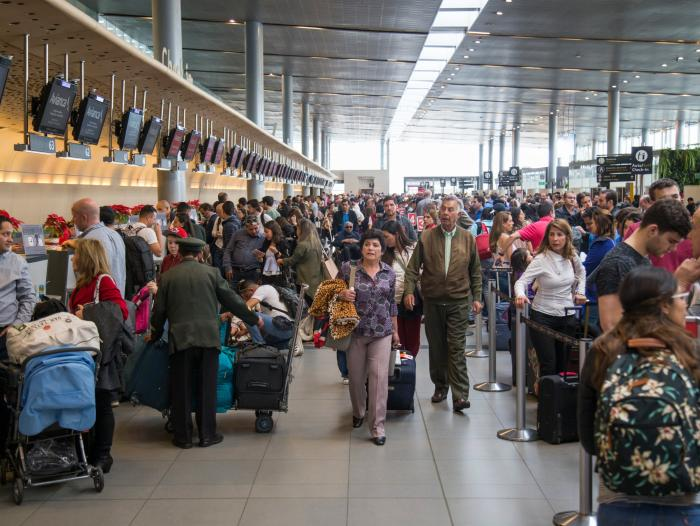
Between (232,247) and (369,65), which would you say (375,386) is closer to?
(232,247)

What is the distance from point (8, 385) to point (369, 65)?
2555 cm

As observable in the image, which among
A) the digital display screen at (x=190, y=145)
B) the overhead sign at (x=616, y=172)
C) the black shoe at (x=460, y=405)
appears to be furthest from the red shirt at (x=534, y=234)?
the overhead sign at (x=616, y=172)

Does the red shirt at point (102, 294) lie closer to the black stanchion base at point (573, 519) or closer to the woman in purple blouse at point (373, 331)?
the woman in purple blouse at point (373, 331)

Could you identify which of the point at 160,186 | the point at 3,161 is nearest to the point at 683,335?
the point at 160,186

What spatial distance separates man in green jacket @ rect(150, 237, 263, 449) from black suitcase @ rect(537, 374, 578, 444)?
243 centimetres

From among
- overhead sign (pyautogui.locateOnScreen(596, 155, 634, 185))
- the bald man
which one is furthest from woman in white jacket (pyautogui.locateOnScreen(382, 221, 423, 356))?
overhead sign (pyautogui.locateOnScreen(596, 155, 634, 185))

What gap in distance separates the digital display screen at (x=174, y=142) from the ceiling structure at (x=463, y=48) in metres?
6.40

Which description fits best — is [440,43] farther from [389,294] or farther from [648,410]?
[648,410]

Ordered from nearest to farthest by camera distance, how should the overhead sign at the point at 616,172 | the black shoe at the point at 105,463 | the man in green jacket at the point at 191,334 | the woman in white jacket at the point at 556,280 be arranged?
the black shoe at the point at 105,463, the man in green jacket at the point at 191,334, the woman in white jacket at the point at 556,280, the overhead sign at the point at 616,172

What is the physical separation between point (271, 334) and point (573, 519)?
392 cm

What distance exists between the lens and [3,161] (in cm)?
1745

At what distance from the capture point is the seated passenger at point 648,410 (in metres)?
2.78

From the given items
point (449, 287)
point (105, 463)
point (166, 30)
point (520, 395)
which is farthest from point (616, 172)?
point (105, 463)

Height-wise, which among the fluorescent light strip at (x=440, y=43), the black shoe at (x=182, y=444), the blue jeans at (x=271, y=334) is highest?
the fluorescent light strip at (x=440, y=43)
